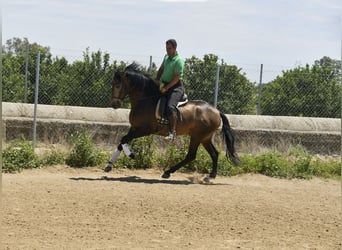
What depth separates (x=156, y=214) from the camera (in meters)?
7.95

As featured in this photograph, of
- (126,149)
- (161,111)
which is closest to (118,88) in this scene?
(161,111)

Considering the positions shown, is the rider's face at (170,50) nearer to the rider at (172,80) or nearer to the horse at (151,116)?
the rider at (172,80)

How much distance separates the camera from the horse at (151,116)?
12.1m

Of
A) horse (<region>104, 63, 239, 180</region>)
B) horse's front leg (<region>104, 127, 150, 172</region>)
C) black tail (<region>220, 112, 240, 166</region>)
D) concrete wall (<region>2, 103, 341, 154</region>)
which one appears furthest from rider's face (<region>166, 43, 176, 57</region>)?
concrete wall (<region>2, 103, 341, 154</region>)

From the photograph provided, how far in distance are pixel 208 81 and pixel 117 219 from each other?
27.5 feet

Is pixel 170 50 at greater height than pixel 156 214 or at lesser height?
greater

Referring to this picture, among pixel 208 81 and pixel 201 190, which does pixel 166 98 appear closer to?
pixel 201 190

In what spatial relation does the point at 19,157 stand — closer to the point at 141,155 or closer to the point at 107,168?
the point at 107,168

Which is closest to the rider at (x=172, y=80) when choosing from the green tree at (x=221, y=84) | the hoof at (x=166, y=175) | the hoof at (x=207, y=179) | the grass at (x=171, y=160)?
the hoof at (x=166, y=175)

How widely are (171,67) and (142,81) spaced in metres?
0.75

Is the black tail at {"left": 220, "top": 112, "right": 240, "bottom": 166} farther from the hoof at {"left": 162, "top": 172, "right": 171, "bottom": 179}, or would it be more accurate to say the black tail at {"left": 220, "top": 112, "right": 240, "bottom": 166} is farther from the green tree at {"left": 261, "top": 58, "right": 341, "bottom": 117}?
the green tree at {"left": 261, "top": 58, "right": 341, "bottom": 117}

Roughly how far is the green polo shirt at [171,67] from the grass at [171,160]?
1.78 meters

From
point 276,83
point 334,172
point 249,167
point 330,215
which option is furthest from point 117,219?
point 276,83

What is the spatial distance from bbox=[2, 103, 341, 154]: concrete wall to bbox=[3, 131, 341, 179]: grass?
0.68 metres
